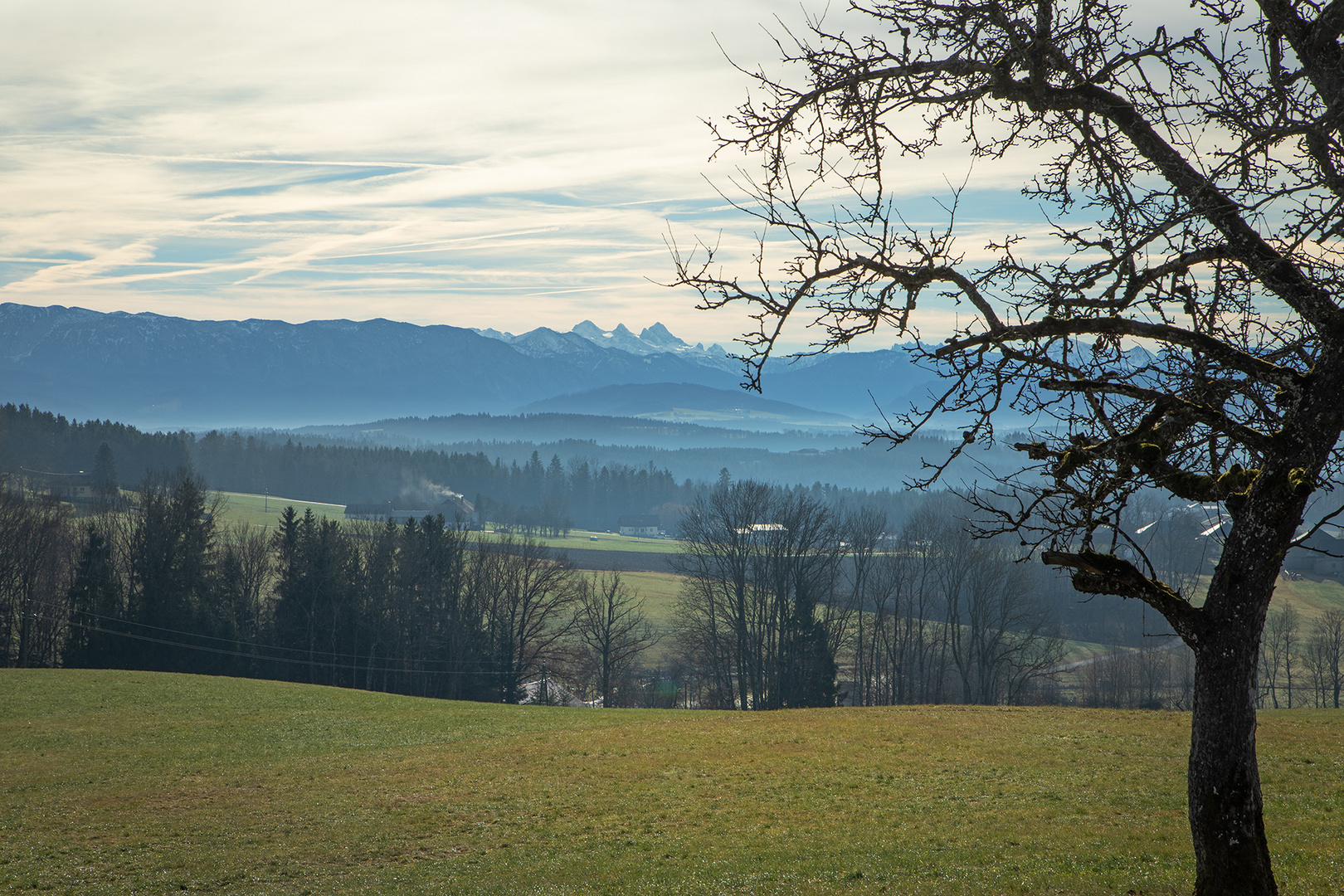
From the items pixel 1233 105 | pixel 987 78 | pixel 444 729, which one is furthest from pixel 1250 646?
pixel 444 729

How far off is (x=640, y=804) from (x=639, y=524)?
171 metres

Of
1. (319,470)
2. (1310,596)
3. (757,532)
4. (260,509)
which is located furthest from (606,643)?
(319,470)

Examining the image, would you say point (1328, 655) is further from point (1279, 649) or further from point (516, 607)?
point (516, 607)

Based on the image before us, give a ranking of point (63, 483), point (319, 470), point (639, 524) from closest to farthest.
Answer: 1. point (63, 483)
2. point (319, 470)
3. point (639, 524)

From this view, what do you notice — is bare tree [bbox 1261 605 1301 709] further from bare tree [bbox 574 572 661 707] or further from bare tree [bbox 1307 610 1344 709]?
bare tree [bbox 574 572 661 707]

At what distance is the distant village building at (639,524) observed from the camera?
180125 millimetres

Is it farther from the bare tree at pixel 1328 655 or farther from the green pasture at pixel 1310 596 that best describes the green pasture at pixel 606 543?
the bare tree at pixel 1328 655

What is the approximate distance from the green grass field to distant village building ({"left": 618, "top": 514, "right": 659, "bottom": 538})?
151 metres

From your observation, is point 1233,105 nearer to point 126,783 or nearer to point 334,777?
point 334,777

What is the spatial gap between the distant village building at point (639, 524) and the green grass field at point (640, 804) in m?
151

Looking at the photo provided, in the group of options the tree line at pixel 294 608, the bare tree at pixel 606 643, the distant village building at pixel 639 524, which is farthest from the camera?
the distant village building at pixel 639 524

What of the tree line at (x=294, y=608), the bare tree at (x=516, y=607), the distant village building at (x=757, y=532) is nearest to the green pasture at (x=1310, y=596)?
the distant village building at (x=757, y=532)

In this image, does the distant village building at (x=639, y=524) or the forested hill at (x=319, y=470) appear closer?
the forested hill at (x=319, y=470)

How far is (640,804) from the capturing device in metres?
16.5
